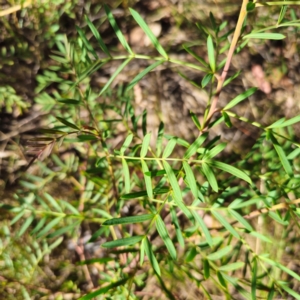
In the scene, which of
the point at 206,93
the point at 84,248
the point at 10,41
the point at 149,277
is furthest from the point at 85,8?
the point at 149,277

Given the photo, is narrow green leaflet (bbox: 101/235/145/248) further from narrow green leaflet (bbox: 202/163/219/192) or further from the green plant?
narrow green leaflet (bbox: 202/163/219/192)

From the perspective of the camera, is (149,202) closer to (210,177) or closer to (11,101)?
(210,177)

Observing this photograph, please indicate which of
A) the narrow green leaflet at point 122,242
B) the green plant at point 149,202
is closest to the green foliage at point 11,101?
the green plant at point 149,202

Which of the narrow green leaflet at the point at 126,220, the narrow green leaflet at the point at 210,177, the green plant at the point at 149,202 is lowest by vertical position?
the green plant at the point at 149,202

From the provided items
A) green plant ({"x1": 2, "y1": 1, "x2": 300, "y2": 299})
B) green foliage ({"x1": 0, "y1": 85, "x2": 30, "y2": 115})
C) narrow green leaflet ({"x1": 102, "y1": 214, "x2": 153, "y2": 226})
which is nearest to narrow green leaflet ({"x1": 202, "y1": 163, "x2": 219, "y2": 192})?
green plant ({"x1": 2, "y1": 1, "x2": 300, "y2": 299})

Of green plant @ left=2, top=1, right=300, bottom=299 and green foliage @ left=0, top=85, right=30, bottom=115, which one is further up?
green foliage @ left=0, top=85, right=30, bottom=115

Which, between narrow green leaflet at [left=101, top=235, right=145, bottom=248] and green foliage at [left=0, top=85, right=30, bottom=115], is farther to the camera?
green foliage at [left=0, top=85, right=30, bottom=115]

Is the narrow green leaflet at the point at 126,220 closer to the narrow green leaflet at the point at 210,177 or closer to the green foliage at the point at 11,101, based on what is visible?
the narrow green leaflet at the point at 210,177

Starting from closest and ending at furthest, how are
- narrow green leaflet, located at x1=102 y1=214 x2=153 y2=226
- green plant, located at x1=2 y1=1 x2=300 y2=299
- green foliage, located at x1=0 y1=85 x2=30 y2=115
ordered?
narrow green leaflet, located at x1=102 y1=214 x2=153 y2=226 → green plant, located at x1=2 y1=1 x2=300 y2=299 → green foliage, located at x1=0 y1=85 x2=30 y2=115

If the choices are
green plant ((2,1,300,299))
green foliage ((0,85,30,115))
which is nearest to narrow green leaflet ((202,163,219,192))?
green plant ((2,1,300,299))

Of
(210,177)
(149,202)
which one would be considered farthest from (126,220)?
(149,202)

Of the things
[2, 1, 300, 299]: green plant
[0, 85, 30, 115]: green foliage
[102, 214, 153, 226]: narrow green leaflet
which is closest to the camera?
[102, 214, 153, 226]: narrow green leaflet

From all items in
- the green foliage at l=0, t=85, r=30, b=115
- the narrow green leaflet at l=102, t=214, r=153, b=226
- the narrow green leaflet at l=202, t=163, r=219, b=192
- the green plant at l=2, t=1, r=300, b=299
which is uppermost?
the narrow green leaflet at l=202, t=163, r=219, b=192

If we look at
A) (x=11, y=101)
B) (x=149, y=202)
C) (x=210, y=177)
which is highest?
(x=210, y=177)
